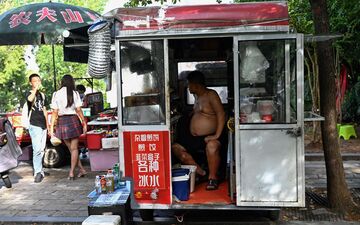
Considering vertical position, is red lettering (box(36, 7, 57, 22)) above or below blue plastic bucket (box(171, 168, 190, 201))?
above

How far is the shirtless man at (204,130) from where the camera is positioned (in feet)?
17.5

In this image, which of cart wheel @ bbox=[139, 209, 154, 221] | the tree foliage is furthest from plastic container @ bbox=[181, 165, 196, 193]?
the tree foliage

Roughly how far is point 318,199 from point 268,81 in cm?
223

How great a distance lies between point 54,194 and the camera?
6.82m

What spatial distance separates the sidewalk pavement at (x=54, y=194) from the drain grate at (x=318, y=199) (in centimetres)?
45

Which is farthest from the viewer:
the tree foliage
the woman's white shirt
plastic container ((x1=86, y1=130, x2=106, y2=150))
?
the tree foliage

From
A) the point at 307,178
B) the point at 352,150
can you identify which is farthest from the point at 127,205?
the point at 352,150

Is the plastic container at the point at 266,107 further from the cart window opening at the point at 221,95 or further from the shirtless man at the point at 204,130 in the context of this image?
the cart window opening at the point at 221,95

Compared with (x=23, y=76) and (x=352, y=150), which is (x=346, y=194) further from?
(x=23, y=76)

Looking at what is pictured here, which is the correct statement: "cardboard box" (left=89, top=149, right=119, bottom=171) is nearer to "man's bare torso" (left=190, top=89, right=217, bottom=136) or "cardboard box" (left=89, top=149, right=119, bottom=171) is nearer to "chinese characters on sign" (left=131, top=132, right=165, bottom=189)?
"man's bare torso" (left=190, top=89, right=217, bottom=136)

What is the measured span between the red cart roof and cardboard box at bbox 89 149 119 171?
371 cm

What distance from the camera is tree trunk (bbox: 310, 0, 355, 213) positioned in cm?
550

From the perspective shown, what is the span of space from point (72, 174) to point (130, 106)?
129 inches

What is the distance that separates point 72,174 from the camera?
770cm
